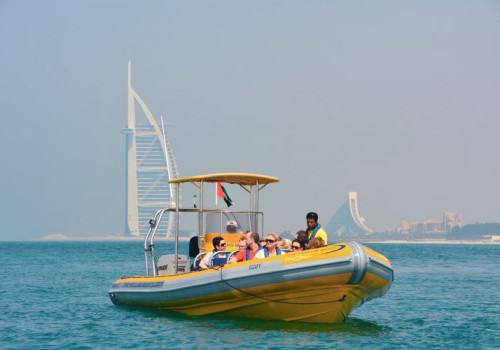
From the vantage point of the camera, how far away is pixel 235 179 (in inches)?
725

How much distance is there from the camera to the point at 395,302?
23156mm

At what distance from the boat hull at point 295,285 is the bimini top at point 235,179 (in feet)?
7.33

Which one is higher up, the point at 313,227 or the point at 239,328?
the point at 313,227

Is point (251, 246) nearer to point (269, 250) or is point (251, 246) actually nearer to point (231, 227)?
point (269, 250)

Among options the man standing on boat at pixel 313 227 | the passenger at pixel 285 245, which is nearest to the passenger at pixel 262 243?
the passenger at pixel 285 245

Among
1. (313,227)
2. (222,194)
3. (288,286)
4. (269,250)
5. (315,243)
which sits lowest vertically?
(288,286)

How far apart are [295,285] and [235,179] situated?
174 inches

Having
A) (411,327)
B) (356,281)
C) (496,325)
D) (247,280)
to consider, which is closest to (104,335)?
(247,280)

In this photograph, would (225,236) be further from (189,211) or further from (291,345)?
(291,345)

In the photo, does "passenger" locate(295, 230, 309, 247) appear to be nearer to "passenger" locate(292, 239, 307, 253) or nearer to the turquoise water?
"passenger" locate(292, 239, 307, 253)

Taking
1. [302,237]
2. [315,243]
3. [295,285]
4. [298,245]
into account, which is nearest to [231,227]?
[302,237]

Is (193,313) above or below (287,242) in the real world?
below

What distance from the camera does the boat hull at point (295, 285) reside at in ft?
46.3

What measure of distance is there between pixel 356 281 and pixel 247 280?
1.77 metres
